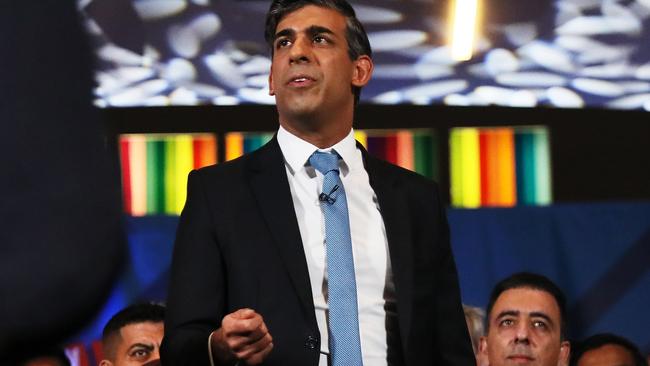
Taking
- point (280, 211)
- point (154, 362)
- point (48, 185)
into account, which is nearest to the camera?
point (48, 185)

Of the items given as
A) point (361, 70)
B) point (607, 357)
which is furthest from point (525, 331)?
point (361, 70)

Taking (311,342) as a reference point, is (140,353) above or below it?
below

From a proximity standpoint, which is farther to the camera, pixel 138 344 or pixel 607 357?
pixel 607 357

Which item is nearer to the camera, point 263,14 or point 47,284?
point 47,284

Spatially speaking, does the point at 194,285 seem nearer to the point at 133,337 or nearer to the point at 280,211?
the point at 280,211

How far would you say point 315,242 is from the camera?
1871 millimetres

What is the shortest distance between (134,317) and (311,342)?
213cm

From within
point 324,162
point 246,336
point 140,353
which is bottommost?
point 140,353

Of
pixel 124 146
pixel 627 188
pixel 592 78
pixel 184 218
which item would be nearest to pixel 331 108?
pixel 184 218

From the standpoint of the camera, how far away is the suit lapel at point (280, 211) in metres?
1.77

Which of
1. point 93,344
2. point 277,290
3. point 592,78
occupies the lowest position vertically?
point 93,344

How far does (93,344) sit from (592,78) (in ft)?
8.25

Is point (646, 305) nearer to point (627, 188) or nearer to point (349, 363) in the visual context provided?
point (627, 188)

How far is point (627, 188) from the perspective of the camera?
6996 mm
